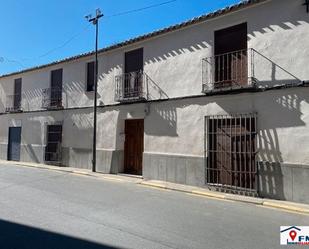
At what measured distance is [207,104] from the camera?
10.9 metres

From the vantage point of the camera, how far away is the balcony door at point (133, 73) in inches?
523

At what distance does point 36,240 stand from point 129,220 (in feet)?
6.13

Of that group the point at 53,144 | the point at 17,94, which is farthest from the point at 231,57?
the point at 17,94

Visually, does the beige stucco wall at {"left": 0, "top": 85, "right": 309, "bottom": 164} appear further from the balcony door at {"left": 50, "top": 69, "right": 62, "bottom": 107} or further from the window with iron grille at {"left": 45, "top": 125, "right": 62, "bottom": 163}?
the balcony door at {"left": 50, "top": 69, "right": 62, "bottom": 107}

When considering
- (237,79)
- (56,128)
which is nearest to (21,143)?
(56,128)

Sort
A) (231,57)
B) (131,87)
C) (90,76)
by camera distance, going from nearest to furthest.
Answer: (231,57) < (131,87) < (90,76)

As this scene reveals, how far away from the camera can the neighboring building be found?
9.06m

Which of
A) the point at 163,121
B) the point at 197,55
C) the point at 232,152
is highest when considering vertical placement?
the point at 197,55

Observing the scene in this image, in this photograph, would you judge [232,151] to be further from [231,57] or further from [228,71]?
[231,57]

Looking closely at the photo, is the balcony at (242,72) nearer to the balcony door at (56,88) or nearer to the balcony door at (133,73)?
the balcony door at (133,73)

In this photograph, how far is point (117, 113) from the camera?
14102 millimetres

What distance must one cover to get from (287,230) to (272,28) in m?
5.85

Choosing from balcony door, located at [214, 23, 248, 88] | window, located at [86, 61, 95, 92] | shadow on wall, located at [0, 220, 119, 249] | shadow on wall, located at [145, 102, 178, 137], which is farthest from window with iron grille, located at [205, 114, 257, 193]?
window, located at [86, 61, 95, 92]

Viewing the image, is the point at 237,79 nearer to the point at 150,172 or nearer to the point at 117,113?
the point at 150,172
